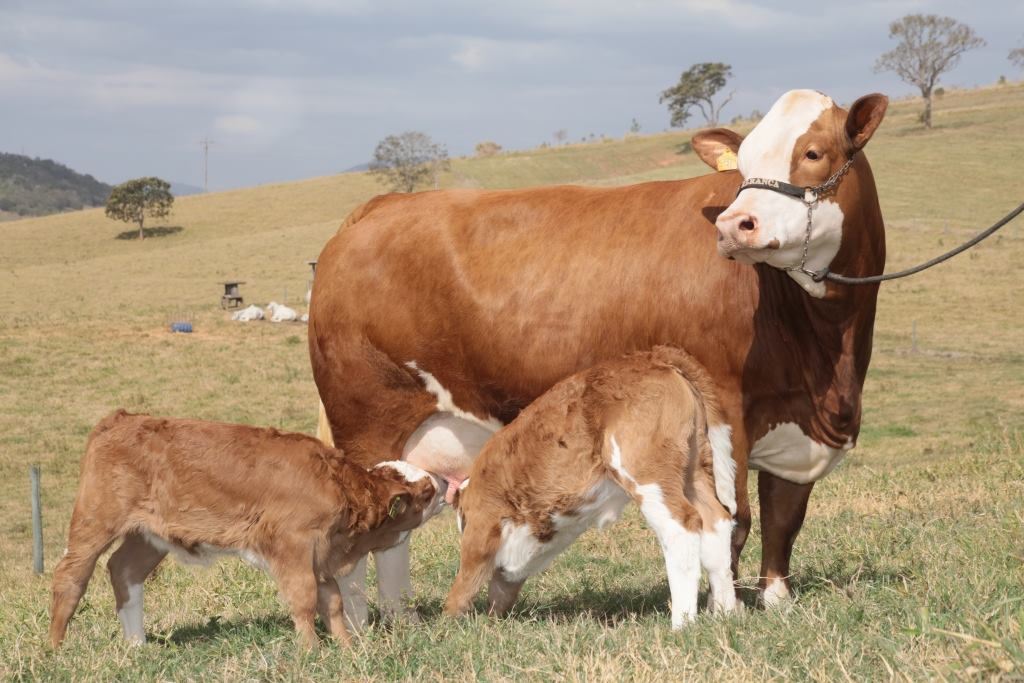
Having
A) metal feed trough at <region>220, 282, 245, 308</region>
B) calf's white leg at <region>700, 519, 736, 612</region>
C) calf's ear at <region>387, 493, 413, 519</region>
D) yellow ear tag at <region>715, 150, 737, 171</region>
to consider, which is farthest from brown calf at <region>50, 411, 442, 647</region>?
metal feed trough at <region>220, 282, 245, 308</region>

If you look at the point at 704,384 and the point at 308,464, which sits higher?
the point at 704,384

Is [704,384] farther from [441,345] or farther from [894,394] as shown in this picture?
[894,394]

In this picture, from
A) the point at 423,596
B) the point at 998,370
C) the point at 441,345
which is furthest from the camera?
the point at 998,370

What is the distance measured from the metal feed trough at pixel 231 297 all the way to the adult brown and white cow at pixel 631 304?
114 feet

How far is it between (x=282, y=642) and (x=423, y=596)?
1975 millimetres

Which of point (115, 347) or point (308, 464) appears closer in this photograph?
point (308, 464)

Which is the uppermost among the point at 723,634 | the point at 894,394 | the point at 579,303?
the point at 579,303

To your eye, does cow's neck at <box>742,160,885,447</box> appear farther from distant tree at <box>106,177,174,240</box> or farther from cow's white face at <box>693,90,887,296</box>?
distant tree at <box>106,177,174,240</box>

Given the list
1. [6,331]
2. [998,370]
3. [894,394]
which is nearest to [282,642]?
[894,394]

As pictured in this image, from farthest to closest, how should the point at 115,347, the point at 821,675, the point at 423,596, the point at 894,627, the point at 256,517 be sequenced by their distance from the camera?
the point at 115,347
the point at 423,596
the point at 256,517
the point at 894,627
the point at 821,675

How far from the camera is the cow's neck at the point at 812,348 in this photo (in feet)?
18.6

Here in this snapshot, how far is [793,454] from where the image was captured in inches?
231

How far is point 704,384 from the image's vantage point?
567cm

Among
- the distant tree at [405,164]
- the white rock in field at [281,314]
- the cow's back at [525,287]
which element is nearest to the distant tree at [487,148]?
the distant tree at [405,164]
